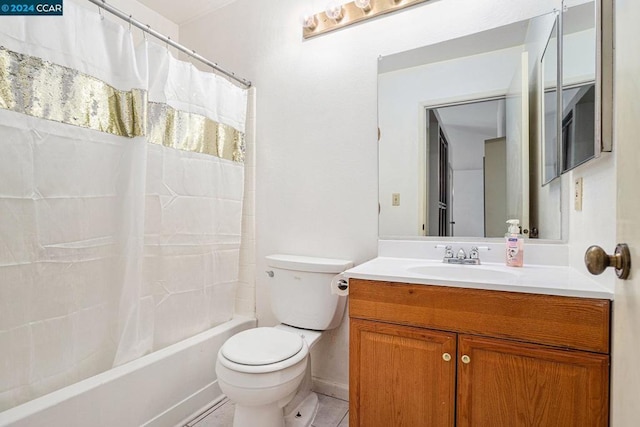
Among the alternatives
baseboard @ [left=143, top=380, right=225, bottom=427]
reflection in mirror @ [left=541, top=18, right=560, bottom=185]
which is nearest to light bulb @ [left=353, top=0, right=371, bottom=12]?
reflection in mirror @ [left=541, top=18, right=560, bottom=185]

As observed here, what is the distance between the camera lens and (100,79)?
140 cm

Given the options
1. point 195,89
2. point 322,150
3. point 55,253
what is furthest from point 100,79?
point 322,150

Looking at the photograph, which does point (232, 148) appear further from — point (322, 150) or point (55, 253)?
point (55, 253)

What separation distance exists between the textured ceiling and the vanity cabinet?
7.12ft

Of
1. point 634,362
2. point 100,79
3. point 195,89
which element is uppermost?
point 195,89

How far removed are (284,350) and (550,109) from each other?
1524 millimetres

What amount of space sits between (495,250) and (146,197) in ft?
5.54

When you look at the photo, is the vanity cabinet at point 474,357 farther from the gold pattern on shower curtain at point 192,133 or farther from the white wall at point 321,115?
the gold pattern on shower curtain at point 192,133

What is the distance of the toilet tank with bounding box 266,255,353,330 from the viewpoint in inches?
67.5

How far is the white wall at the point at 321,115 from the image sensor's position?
1.67m

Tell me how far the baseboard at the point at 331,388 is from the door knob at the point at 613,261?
154 cm

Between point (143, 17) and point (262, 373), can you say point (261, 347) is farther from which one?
point (143, 17)

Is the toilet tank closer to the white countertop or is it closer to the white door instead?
the white countertop

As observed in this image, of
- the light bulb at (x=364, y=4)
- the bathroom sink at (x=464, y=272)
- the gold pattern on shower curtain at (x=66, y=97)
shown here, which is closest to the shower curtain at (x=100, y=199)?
the gold pattern on shower curtain at (x=66, y=97)
